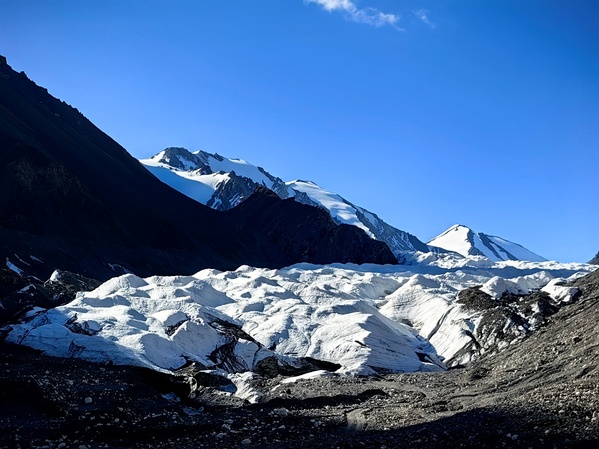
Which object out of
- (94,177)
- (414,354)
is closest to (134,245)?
(94,177)

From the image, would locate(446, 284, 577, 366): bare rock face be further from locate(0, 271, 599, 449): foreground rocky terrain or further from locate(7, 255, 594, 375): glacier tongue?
locate(0, 271, 599, 449): foreground rocky terrain

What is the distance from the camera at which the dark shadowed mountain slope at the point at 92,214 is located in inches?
3600

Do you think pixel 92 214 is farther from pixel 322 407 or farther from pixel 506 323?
pixel 322 407

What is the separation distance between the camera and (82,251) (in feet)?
301

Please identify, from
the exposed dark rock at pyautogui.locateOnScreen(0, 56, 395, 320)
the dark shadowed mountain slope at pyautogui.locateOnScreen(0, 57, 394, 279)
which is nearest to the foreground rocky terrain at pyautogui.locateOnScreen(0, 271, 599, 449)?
the exposed dark rock at pyautogui.locateOnScreen(0, 56, 395, 320)

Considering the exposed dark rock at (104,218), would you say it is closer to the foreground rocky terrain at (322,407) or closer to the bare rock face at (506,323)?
the foreground rocky terrain at (322,407)

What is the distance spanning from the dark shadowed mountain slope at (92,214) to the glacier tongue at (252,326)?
87.7 feet

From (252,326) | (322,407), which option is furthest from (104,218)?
(322,407)

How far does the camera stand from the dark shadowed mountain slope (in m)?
91.4

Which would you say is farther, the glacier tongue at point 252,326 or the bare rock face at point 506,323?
the bare rock face at point 506,323

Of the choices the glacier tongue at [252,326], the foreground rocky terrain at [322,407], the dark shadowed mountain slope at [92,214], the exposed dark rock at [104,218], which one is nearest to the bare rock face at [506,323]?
the glacier tongue at [252,326]

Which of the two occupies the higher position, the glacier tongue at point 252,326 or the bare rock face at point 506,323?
the bare rock face at point 506,323

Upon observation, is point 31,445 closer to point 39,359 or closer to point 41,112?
point 39,359

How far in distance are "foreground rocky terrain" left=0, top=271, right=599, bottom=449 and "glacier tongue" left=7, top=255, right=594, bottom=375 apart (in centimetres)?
337
